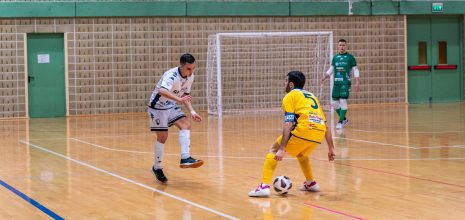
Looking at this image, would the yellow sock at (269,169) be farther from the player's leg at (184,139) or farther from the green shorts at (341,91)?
the green shorts at (341,91)

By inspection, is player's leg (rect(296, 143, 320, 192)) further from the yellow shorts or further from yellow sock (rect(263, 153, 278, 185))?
yellow sock (rect(263, 153, 278, 185))

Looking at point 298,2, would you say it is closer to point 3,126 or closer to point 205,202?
point 3,126

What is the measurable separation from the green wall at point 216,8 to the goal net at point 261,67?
1.03 meters

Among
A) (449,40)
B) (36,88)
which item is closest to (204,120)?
(36,88)

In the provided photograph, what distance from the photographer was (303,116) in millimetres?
8336

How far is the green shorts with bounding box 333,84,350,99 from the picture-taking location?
17644 millimetres

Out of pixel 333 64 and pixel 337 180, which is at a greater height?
pixel 333 64

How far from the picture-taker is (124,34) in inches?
968

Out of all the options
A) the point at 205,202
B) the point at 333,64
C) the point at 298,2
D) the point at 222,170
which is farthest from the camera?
the point at 298,2

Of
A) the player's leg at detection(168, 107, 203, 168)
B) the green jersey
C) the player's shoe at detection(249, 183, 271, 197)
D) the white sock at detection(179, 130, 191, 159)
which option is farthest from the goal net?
the player's shoe at detection(249, 183, 271, 197)

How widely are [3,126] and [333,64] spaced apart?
898cm

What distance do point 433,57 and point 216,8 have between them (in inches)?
334

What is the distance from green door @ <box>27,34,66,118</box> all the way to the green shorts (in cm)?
1012

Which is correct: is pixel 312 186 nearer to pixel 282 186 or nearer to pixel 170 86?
pixel 282 186
